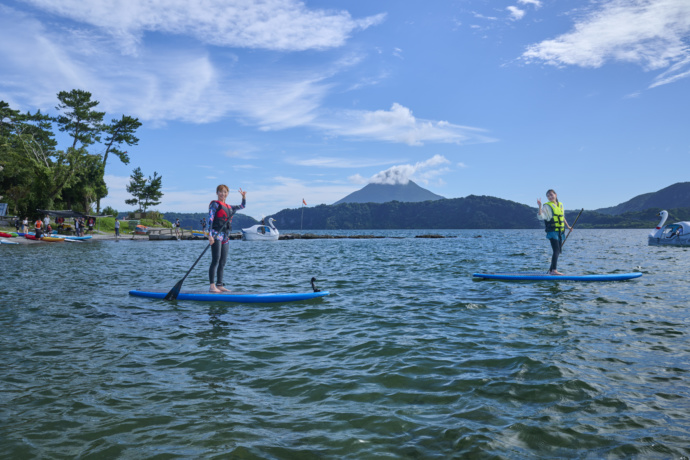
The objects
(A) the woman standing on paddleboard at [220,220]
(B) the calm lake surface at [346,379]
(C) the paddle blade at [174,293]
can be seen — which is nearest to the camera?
(B) the calm lake surface at [346,379]

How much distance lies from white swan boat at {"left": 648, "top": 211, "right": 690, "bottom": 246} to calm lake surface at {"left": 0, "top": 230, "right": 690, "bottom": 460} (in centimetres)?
3957

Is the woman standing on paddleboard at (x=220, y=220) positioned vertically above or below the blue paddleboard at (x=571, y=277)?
above

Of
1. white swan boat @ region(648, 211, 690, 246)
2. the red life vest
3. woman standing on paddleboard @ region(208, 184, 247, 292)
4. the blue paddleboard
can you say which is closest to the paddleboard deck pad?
woman standing on paddleboard @ region(208, 184, 247, 292)

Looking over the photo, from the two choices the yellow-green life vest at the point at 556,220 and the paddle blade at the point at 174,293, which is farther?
the yellow-green life vest at the point at 556,220

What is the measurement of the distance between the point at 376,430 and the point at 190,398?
8.86ft

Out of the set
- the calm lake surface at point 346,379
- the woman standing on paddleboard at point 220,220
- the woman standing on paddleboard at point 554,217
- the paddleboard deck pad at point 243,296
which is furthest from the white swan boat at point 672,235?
the woman standing on paddleboard at point 220,220

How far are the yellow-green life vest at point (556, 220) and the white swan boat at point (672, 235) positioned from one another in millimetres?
37010

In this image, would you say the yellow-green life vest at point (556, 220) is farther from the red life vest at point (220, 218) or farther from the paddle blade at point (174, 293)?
the paddle blade at point (174, 293)

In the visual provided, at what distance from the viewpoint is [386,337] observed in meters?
8.62

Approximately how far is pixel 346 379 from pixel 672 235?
52.8 meters

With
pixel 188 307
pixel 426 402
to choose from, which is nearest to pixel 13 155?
pixel 188 307

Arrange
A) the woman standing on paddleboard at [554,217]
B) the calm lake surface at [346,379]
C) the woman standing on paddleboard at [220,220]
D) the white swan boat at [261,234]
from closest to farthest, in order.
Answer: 1. the calm lake surface at [346,379]
2. the woman standing on paddleboard at [220,220]
3. the woman standing on paddleboard at [554,217]
4. the white swan boat at [261,234]

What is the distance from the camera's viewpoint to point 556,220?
1644 centimetres

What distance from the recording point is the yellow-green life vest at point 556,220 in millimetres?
16266
